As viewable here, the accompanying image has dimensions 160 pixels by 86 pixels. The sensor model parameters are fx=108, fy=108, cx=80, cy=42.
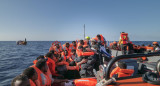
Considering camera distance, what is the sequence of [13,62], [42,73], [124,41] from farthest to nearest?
[13,62] → [124,41] → [42,73]

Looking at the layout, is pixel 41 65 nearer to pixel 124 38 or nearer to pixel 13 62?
pixel 124 38

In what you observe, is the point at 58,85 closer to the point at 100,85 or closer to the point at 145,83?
the point at 100,85

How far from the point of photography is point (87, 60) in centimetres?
390

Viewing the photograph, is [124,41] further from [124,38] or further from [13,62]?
[13,62]

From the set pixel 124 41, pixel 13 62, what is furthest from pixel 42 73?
pixel 13 62

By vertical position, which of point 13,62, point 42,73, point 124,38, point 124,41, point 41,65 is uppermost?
point 124,38

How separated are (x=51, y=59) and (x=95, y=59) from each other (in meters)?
1.48

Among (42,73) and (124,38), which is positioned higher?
(124,38)

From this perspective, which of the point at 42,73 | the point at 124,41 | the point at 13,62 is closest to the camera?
the point at 42,73

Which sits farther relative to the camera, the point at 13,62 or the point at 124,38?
the point at 13,62

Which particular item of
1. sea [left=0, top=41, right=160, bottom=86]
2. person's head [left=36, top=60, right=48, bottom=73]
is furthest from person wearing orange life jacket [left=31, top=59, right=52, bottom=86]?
sea [left=0, top=41, right=160, bottom=86]

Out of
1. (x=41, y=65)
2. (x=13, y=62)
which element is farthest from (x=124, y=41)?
(x=13, y=62)

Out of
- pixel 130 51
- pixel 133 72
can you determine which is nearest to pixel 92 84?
pixel 133 72

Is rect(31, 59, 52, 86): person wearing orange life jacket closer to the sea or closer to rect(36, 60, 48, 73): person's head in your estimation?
rect(36, 60, 48, 73): person's head
